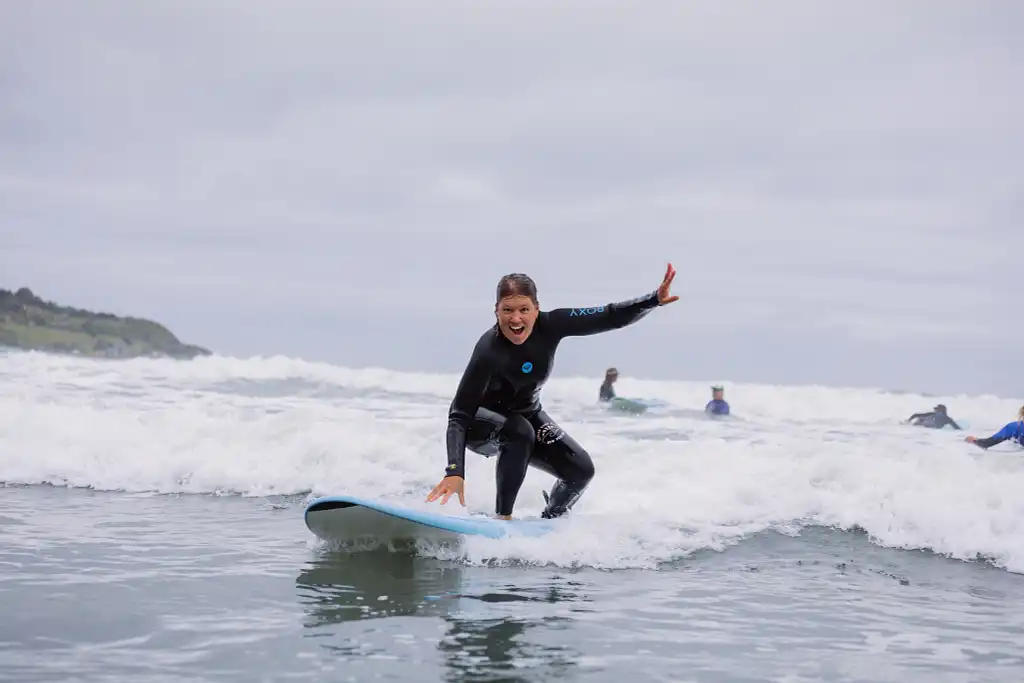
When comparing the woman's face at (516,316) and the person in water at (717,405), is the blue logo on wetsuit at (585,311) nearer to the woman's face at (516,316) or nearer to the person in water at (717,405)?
the woman's face at (516,316)

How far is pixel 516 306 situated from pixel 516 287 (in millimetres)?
135

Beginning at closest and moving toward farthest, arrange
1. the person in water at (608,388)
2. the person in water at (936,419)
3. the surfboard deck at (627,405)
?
the person in water at (936,419) → the surfboard deck at (627,405) → the person in water at (608,388)

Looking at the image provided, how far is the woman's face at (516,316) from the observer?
19.5ft

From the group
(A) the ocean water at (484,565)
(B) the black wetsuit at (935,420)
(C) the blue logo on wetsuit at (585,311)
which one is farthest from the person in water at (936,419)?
(C) the blue logo on wetsuit at (585,311)

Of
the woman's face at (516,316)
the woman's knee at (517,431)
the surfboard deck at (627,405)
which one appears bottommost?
the surfboard deck at (627,405)

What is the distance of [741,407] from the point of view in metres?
28.2

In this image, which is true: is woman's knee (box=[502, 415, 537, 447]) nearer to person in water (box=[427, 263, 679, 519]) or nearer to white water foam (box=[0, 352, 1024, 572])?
person in water (box=[427, 263, 679, 519])

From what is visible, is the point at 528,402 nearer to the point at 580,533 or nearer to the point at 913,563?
the point at 580,533

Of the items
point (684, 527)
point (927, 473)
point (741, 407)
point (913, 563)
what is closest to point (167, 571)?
point (684, 527)

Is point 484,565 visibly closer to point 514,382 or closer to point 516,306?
point 514,382

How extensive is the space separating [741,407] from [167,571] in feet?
80.4

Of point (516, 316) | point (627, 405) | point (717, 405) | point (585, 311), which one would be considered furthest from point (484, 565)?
point (717, 405)

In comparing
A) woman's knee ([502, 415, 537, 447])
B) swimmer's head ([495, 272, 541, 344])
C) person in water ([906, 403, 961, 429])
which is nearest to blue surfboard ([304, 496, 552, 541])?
woman's knee ([502, 415, 537, 447])

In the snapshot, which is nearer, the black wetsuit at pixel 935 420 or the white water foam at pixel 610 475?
the white water foam at pixel 610 475
